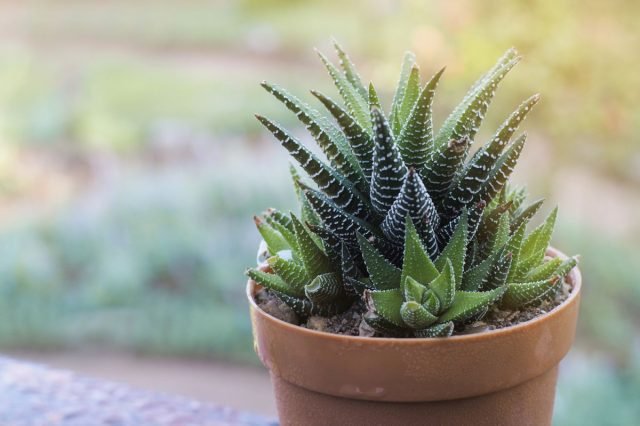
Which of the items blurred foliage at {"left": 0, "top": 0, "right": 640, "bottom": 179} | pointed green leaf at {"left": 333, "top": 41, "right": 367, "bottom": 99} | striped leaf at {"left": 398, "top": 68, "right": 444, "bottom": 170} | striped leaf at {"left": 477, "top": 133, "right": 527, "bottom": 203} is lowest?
striped leaf at {"left": 477, "top": 133, "right": 527, "bottom": 203}

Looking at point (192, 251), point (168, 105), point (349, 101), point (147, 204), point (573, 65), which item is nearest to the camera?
point (349, 101)

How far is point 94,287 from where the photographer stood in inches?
108

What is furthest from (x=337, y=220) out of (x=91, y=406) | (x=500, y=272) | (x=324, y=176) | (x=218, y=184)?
(x=218, y=184)

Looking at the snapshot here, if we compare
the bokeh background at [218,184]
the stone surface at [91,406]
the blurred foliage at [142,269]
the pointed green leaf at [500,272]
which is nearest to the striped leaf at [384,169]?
the pointed green leaf at [500,272]

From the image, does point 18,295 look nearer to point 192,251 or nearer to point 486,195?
point 192,251

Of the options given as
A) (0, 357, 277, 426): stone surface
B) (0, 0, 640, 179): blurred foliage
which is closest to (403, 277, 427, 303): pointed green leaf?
(0, 357, 277, 426): stone surface

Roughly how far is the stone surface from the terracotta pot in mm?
266

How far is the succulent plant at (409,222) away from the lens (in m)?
0.61

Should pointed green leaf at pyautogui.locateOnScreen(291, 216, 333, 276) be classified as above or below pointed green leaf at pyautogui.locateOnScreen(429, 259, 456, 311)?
above

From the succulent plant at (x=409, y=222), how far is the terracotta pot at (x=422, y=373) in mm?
25

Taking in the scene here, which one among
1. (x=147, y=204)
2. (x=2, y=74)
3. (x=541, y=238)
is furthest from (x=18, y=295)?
(x=541, y=238)

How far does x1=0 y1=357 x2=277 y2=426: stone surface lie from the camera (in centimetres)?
90

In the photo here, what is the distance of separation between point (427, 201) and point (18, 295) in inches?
95.1

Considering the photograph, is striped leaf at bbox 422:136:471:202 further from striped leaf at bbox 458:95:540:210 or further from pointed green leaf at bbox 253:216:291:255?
pointed green leaf at bbox 253:216:291:255
